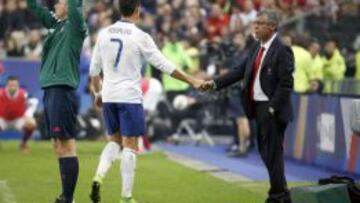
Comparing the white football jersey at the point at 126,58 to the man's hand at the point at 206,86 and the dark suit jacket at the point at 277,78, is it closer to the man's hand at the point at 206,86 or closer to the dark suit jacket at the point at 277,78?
the man's hand at the point at 206,86

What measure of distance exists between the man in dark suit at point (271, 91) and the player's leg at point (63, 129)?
203cm

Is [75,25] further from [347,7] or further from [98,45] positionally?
[347,7]

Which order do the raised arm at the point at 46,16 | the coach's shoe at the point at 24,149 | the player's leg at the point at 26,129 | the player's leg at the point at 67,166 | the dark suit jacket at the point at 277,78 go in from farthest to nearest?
the player's leg at the point at 26,129
the coach's shoe at the point at 24,149
the dark suit jacket at the point at 277,78
the raised arm at the point at 46,16
the player's leg at the point at 67,166

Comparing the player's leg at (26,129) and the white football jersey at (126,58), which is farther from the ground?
the white football jersey at (126,58)

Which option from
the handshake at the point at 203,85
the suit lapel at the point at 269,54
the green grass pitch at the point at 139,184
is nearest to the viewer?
the suit lapel at the point at 269,54

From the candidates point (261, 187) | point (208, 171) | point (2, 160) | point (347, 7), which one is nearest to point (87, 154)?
point (2, 160)

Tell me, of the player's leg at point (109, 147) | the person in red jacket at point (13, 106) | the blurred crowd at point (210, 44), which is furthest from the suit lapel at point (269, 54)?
the person in red jacket at point (13, 106)

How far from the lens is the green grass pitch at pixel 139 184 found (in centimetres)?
1202

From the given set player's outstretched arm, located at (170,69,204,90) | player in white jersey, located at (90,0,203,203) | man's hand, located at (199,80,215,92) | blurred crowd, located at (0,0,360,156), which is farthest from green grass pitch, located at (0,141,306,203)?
blurred crowd, located at (0,0,360,156)

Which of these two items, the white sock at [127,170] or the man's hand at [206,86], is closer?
the white sock at [127,170]

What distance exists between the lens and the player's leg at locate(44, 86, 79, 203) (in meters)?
10.2

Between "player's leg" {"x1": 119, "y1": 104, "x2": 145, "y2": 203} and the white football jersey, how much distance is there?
108 mm

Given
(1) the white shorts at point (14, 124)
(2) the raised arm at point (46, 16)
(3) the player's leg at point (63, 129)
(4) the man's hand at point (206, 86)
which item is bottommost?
(1) the white shorts at point (14, 124)

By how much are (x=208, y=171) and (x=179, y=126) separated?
673 cm
